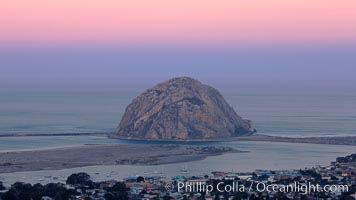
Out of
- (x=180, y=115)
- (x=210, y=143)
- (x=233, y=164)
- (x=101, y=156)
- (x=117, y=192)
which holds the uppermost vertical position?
(x=180, y=115)

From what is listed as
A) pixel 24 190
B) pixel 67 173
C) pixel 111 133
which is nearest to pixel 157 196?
pixel 24 190

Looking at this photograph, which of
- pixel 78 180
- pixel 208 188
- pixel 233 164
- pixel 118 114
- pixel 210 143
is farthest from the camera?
pixel 118 114

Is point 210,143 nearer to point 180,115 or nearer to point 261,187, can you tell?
point 180,115

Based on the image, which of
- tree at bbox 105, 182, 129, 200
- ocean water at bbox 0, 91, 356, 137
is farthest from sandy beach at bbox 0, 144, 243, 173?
tree at bbox 105, 182, 129, 200

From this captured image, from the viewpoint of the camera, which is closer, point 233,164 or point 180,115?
point 233,164

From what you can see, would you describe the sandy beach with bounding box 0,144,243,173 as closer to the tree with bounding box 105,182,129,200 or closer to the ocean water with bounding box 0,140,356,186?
the ocean water with bounding box 0,140,356,186

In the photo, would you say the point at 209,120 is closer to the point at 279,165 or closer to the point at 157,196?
the point at 279,165

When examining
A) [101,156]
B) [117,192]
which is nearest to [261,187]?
[117,192]
